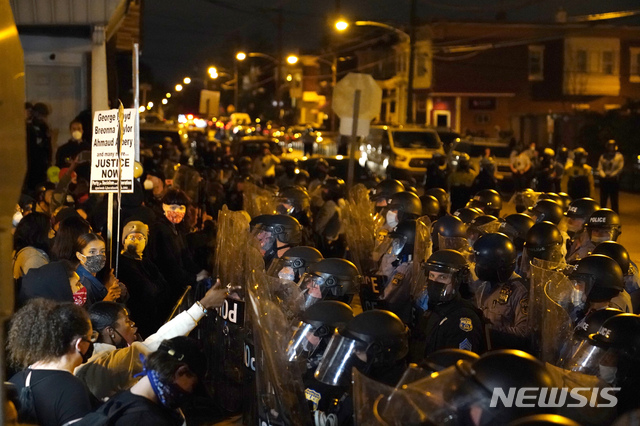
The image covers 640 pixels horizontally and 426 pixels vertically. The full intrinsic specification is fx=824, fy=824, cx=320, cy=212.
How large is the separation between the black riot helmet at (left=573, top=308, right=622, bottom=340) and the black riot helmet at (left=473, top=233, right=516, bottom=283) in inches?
72.5

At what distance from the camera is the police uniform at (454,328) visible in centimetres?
554

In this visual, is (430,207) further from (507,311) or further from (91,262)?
(91,262)

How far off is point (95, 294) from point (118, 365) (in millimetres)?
1746

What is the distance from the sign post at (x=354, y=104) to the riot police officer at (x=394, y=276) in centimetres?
689

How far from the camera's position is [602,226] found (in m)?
8.41

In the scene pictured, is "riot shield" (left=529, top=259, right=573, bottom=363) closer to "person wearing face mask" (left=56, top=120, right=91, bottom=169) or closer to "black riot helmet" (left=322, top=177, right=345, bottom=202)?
"black riot helmet" (left=322, top=177, right=345, bottom=202)

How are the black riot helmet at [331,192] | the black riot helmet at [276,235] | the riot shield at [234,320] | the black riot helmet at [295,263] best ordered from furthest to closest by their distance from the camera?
the black riot helmet at [331,192]
the black riot helmet at [276,235]
the black riot helmet at [295,263]
the riot shield at [234,320]

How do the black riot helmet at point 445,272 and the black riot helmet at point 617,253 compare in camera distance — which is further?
the black riot helmet at point 617,253

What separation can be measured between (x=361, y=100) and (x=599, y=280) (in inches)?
384

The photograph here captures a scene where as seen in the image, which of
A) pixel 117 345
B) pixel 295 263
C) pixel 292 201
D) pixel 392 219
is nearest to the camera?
pixel 117 345

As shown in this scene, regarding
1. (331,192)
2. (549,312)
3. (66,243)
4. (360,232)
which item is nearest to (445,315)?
(549,312)

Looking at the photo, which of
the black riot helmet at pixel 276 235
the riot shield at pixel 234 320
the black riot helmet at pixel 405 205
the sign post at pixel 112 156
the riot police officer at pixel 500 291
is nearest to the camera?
the riot police officer at pixel 500 291

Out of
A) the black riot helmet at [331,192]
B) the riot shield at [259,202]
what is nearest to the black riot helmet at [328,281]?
the riot shield at [259,202]

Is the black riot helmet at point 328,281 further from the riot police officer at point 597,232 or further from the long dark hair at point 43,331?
the riot police officer at point 597,232
